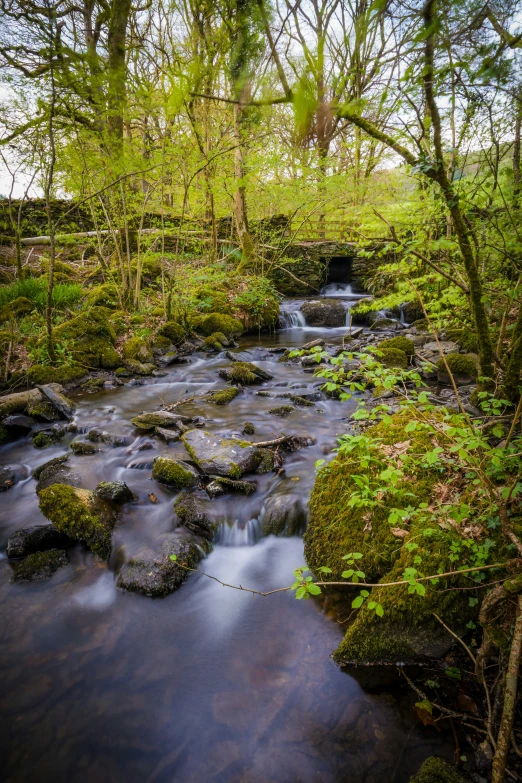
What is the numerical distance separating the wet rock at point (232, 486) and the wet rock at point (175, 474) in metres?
0.28

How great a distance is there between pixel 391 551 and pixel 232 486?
6.19ft

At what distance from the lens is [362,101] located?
4.03 ft

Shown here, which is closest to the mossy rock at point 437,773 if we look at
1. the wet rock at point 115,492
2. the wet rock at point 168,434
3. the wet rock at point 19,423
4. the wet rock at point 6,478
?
the wet rock at point 115,492

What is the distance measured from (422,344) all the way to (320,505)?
646cm

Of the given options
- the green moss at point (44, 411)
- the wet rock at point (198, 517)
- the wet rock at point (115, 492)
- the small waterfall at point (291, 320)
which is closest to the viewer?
the wet rock at point (198, 517)

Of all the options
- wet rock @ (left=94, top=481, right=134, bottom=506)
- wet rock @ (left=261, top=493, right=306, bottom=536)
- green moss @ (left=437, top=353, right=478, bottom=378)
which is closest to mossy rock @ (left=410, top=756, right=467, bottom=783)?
wet rock @ (left=261, top=493, right=306, bottom=536)

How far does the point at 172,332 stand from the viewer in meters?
9.38

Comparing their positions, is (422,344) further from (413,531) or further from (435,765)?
(435,765)

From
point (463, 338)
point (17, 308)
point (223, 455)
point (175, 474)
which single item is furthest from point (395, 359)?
point (17, 308)

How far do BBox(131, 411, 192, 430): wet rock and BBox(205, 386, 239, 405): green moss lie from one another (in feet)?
2.89

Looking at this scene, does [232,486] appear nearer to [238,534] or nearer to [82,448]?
[238,534]

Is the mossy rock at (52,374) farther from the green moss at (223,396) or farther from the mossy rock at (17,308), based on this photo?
the green moss at (223,396)

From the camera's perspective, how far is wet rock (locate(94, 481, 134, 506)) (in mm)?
3900

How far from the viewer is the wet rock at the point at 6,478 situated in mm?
4355
